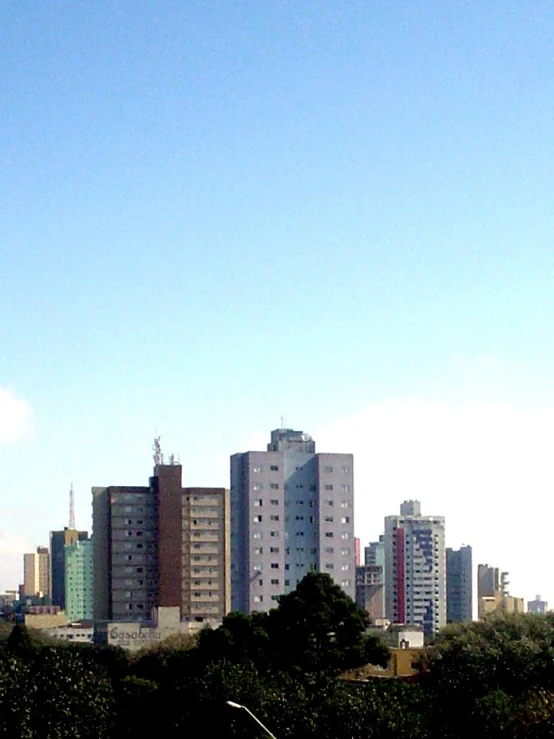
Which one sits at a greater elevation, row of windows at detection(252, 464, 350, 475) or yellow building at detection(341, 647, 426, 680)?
row of windows at detection(252, 464, 350, 475)

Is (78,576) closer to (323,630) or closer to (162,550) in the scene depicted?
(162,550)

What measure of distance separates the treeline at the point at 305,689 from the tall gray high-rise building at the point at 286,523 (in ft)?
142

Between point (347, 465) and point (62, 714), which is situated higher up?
point (347, 465)

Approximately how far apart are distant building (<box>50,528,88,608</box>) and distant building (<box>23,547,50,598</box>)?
825 cm

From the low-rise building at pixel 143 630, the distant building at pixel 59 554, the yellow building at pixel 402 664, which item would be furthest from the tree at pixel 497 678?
the distant building at pixel 59 554

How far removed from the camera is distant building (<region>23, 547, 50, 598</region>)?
164125 millimetres

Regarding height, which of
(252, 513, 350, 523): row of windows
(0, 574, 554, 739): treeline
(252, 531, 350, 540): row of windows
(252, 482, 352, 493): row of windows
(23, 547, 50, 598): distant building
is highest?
(252, 482, 352, 493): row of windows

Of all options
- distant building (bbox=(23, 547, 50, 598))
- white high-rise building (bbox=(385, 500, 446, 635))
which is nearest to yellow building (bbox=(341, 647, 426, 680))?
white high-rise building (bbox=(385, 500, 446, 635))

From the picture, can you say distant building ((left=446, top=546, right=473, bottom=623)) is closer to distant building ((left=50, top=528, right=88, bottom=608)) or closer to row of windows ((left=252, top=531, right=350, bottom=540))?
distant building ((left=50, top=528, right=88, bottom=608))

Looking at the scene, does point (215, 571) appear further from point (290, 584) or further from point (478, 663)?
point (478, 663)

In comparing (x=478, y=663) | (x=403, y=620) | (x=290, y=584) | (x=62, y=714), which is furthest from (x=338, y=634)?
(x=403, y=620)

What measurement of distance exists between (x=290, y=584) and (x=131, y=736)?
51.7 meters

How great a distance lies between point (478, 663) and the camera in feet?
100.0

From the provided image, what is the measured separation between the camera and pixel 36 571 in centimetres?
16512
